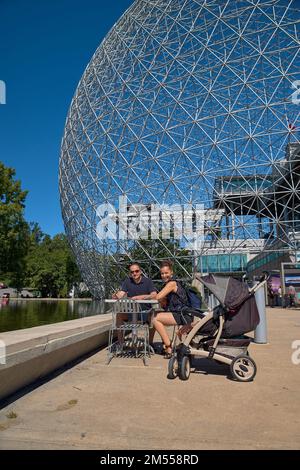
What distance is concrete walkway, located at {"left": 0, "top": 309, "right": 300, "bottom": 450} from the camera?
2.07m

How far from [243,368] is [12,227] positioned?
24.4 m

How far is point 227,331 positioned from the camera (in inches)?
147

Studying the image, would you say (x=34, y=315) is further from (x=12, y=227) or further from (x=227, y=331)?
(x=12, y=227)

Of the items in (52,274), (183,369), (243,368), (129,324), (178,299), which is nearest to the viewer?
(183,369)

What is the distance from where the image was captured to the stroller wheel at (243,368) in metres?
3.54

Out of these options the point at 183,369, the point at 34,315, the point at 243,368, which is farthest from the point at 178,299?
the point at 34,315

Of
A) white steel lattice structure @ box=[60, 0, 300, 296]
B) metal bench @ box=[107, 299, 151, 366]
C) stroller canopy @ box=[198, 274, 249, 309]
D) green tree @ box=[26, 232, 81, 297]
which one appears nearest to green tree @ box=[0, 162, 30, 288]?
white steel lattice structure @ box=[60, 0, 300, 296]

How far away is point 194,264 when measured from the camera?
66.5 feet

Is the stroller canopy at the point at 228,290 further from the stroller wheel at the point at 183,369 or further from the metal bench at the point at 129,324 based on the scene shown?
the metal bench at the point at 129,324

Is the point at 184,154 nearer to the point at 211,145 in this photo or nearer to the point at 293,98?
the point at 211,145

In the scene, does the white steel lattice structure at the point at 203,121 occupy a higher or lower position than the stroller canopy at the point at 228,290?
higher

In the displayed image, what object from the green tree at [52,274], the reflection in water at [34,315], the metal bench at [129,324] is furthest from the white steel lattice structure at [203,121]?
the green tree at [52,274]

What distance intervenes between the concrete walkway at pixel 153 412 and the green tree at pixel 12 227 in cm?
2274
